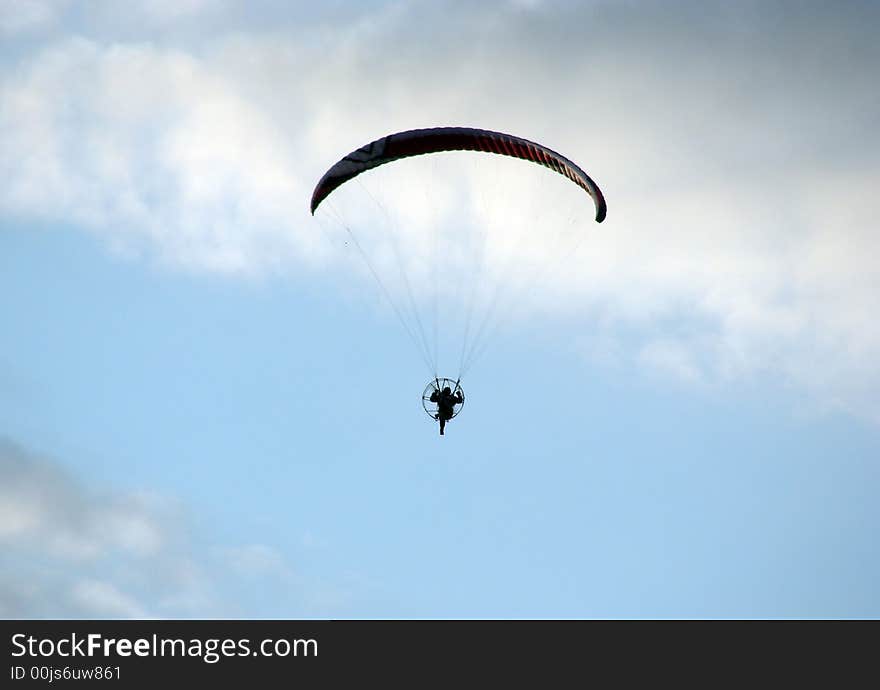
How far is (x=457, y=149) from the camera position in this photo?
5941cm

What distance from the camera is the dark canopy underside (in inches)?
2341

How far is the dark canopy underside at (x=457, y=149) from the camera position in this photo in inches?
2341
